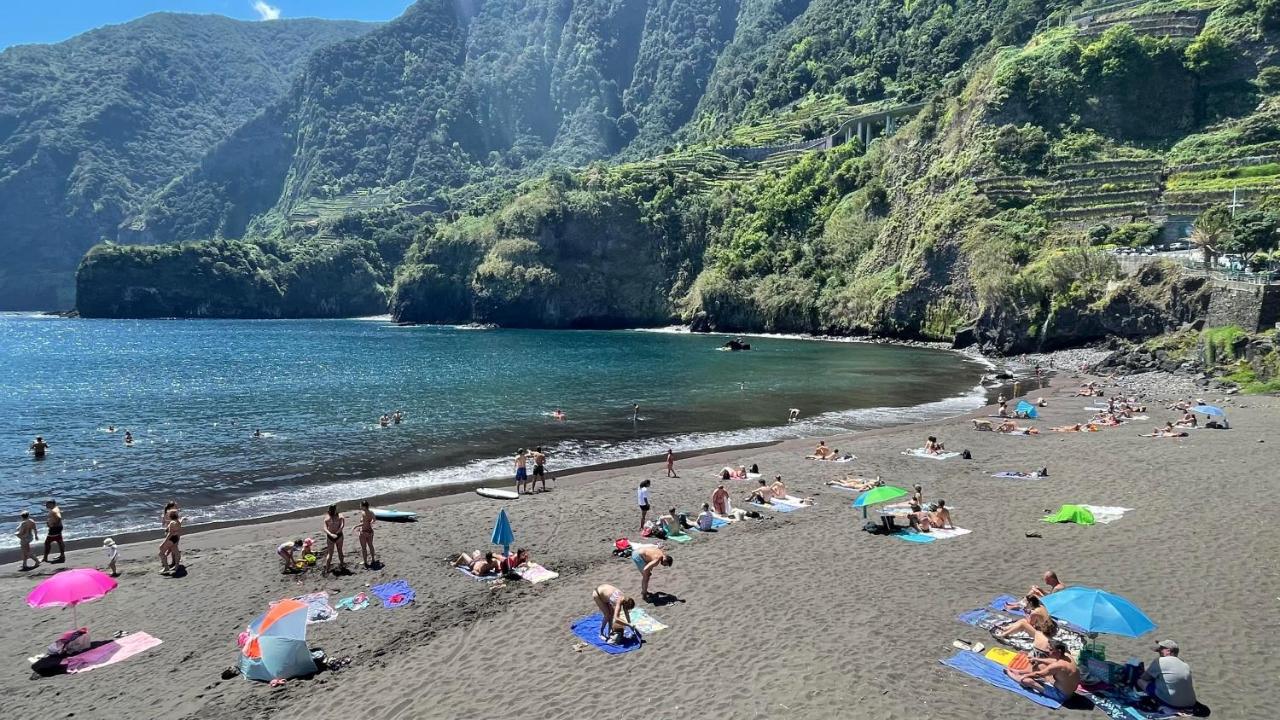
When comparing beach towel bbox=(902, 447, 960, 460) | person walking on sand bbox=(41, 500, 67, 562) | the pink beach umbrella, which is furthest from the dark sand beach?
beach towel bbox=(902, 447, 960, 460)

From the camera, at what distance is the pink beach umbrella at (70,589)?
1348 centimetres

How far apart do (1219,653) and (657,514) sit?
13812 millimetres

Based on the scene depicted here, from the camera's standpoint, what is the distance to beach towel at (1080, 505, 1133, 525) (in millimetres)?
18839

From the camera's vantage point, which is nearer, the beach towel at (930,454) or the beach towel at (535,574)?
the beach towel at (535,574)

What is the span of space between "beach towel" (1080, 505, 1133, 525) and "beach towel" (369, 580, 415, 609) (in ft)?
55.2

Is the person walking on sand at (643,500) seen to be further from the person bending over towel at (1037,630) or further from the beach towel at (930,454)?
the beach towel at (930,454)

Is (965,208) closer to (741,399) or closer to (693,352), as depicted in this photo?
(693,352)

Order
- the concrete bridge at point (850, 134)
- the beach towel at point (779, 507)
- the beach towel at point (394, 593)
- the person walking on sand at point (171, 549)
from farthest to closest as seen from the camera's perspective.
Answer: the concrete bridge at point (850, 134), the beach towel at point (779, 507), the person walking on sand at point (171, 549), the beach towel at point (394, 593)

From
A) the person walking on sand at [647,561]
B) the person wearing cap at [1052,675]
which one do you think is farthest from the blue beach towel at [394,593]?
the person wearing cap at [1052,675]

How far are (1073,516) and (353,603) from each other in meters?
17.4

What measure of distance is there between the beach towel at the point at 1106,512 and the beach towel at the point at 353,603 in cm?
1765

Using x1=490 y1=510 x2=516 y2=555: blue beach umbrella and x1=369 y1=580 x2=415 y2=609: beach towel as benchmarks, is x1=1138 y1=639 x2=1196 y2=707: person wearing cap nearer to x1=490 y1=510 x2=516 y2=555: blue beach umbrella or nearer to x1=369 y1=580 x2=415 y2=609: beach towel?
x1=490 y1=510 x2=516 y2=555: blue beach umbrella

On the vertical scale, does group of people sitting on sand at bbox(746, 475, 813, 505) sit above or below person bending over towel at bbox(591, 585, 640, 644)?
below

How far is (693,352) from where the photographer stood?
81.9 meters
